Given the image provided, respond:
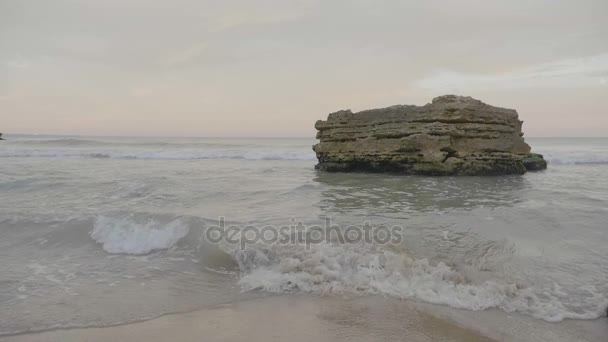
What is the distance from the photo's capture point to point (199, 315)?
11.5 ft

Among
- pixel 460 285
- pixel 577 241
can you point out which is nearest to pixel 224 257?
pixel 460 285

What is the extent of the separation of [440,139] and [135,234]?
9.95 m

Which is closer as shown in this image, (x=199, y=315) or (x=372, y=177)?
(x=199, y=315)

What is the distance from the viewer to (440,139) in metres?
12.5

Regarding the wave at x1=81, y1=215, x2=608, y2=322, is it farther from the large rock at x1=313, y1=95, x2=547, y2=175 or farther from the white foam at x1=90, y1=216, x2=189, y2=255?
the large rock at x1=313, y1=95, x2=547, y2=175

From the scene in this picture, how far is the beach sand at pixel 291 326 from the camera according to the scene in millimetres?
3078

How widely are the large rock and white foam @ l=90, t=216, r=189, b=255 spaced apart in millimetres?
8933

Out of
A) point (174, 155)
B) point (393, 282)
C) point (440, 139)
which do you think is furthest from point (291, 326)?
point (174, 155)

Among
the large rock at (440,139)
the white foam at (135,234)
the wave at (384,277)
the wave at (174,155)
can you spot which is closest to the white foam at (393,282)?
the wave at (384,277)

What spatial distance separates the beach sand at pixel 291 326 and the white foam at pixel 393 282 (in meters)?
0.35

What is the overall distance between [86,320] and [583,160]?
26.7m

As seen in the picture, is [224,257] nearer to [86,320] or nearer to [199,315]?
[199,315]

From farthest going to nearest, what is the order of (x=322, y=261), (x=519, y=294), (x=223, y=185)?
1. (x=223, y=185)
2. (x=322, y=261)
3. (x=519, y=294)

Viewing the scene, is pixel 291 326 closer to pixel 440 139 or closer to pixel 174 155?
pixel 440 139
